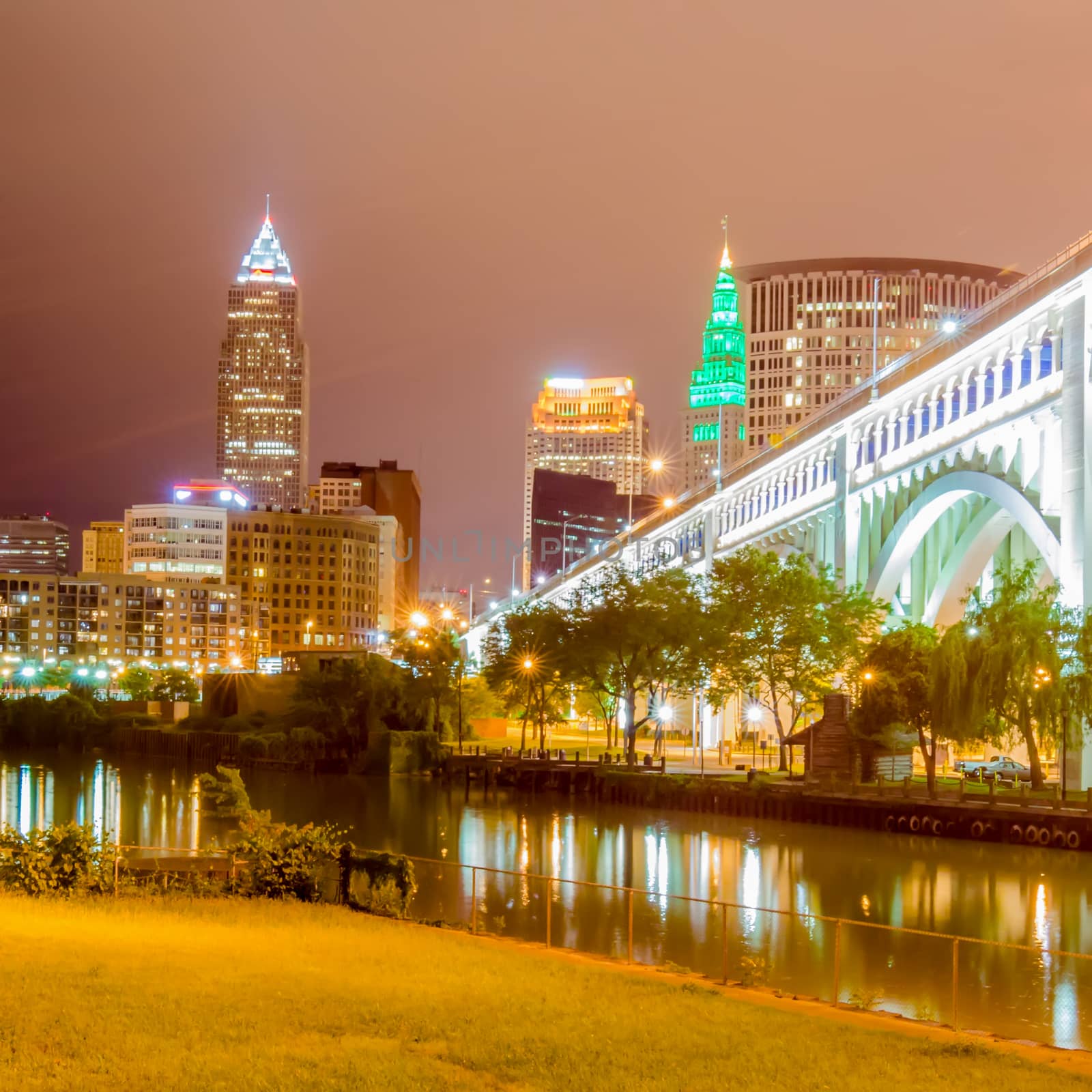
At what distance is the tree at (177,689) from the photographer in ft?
559

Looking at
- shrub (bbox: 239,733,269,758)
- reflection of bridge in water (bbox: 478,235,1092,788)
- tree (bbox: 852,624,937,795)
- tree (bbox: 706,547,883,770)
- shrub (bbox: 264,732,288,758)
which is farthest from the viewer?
shrub (bbox: 239,733,269,758)

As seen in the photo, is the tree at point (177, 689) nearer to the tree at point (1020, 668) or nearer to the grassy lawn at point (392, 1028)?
the tree at point (1020, 668)

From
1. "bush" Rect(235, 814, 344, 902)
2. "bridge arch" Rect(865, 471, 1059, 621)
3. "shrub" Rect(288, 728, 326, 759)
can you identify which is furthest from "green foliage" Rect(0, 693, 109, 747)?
"bush" Rect(235, 814, 344, 902)

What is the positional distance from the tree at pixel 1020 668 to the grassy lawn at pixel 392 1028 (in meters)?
38.5

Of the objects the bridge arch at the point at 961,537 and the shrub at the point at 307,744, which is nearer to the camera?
the bridge arch at the point at 961,537

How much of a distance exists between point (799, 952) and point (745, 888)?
13409 mm

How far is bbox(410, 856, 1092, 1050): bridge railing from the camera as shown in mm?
25875

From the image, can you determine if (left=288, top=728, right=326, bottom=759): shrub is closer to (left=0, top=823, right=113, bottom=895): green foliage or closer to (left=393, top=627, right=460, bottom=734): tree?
(left=393, top=627, right=460, bottom=734): tree

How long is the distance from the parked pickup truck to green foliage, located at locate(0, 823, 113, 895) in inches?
1923

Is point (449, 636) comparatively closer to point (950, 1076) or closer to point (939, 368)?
point (939, 368)

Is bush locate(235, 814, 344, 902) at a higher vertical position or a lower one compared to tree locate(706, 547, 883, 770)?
lower

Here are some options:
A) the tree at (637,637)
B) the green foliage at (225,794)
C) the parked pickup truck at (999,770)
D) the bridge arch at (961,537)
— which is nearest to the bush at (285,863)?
the green foliage at (225,794)

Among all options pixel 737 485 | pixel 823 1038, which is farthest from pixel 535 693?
pixel 823 1038

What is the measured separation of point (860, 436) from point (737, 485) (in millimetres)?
24790
